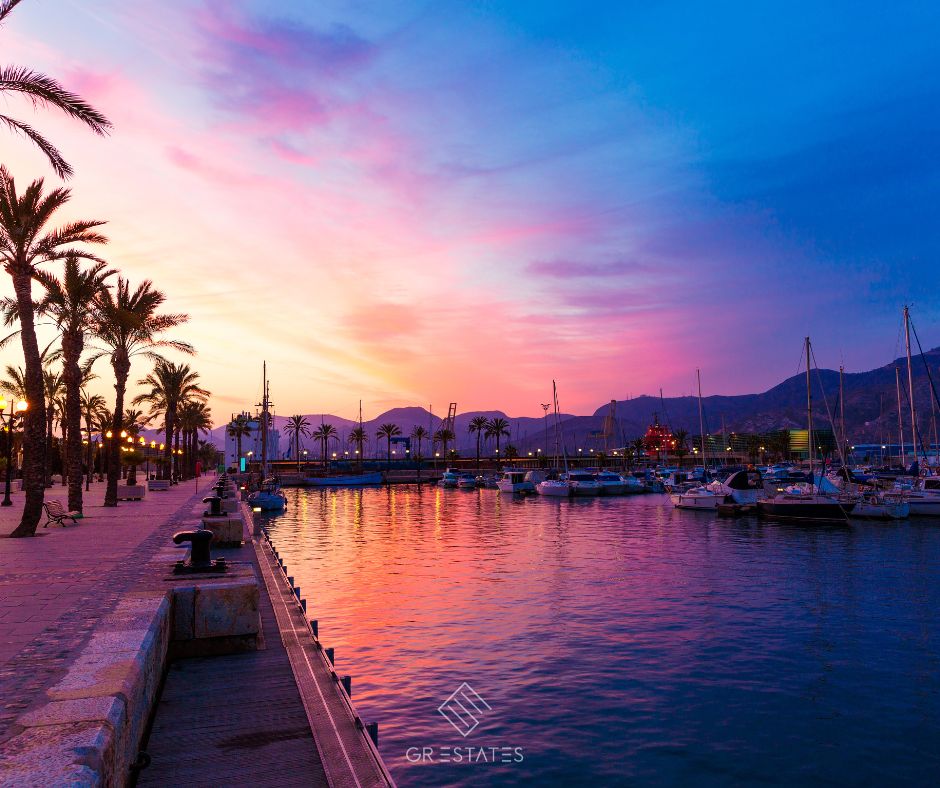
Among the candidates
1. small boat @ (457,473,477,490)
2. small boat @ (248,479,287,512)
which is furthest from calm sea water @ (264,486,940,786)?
small boat @ (457,473,477,490)

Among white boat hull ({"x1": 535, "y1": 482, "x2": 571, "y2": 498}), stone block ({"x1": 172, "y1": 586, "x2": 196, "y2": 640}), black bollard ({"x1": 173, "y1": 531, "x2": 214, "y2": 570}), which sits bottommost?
white boat hull ({"x1": 535, "y1": 482, "x2": 571, "y2": 498})

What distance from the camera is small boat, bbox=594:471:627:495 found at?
89.9 m

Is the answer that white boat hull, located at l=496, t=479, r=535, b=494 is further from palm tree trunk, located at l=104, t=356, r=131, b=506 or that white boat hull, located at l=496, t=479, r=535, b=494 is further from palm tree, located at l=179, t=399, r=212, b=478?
palm tree trunk, located at l=104, t=356, r=131, b=506

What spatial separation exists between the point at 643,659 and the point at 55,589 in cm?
1221

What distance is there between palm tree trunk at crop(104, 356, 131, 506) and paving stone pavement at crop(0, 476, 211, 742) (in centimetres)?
1059

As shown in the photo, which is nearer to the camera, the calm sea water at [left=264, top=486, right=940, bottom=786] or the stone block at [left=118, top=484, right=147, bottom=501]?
the calm sea water at [left=264, top=486, right=940, bottom=786]

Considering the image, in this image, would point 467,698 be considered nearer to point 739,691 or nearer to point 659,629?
point 739,691

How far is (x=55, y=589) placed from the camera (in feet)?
41.3

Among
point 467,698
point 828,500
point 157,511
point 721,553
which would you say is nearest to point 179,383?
point 157,511

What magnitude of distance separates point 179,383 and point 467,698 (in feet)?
201

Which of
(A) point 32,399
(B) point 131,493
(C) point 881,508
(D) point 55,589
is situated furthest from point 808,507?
(D) point 55,589

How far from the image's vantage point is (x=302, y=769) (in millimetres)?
6699

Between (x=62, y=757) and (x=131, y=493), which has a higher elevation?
(x=131, y=493)

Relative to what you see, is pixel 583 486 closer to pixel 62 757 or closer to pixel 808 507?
pixel 808 507
